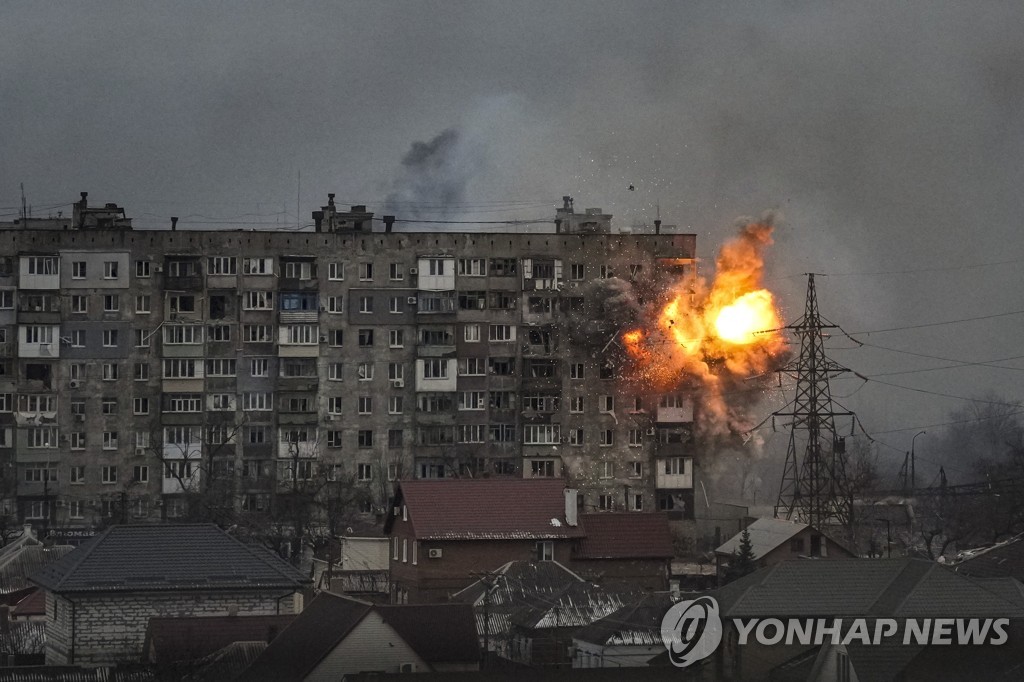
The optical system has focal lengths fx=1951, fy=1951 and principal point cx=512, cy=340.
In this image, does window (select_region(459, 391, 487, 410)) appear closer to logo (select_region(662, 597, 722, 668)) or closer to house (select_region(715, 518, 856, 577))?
house (select_region(715, 518, 856, 577))

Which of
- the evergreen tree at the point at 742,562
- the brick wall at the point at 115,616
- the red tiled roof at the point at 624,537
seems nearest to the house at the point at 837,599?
the brick wall at the point at 115,616

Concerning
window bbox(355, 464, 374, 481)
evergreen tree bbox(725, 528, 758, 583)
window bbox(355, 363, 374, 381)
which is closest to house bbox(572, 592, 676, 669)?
evergreen tree bbox(725, 528, 758, 583)

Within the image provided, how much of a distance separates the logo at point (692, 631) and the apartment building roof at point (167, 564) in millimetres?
12584

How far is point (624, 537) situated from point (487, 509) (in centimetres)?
629

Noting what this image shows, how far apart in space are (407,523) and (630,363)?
34.5 m

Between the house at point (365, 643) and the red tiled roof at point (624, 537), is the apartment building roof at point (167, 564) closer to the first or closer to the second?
the house at point (365, 643)

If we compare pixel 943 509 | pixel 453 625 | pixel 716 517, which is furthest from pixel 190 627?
pixel 943 509

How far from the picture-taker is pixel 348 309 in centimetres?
11356

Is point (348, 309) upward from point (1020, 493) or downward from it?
upward

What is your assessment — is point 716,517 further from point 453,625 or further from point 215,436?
point 453,625

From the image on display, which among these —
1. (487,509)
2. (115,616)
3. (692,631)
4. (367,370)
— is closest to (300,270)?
(367,370)

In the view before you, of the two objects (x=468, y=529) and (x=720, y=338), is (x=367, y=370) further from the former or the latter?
(x=468, y=529)

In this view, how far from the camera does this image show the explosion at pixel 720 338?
11519 cm

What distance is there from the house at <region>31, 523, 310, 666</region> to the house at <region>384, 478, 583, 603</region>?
1436cm
